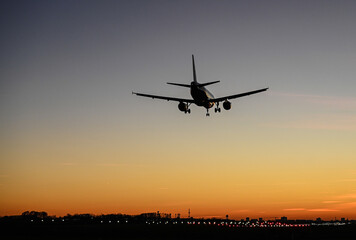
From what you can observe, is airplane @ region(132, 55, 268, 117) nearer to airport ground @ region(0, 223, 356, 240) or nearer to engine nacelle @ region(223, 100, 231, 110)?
engine nacelle @ region(223, 100, 231, 110)

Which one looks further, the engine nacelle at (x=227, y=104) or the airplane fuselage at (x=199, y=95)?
the engine nacelle at (x=227, y=104)

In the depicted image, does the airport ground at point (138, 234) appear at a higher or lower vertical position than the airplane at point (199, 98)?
lower

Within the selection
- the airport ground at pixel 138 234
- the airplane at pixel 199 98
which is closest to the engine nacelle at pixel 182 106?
the airplane at pixel 199 98

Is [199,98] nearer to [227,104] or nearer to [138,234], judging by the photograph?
[227,104]

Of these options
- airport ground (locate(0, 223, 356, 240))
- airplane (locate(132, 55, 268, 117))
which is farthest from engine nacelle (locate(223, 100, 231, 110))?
airport ground (locate(0, 223, 356, 240))

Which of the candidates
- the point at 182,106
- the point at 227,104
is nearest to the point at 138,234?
the point at 182,106

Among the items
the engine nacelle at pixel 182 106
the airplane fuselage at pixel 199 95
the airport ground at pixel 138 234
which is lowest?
the airport ground at pixel 138 234

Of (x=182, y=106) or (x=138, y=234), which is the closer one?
(x=138, y=234)

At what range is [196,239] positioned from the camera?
7056cm

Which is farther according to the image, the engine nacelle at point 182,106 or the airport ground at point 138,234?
the engine nacelle at point 182,106

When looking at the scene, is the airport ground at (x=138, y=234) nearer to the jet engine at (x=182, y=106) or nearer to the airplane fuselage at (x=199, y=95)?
the jet engine at (x=182, y=106)

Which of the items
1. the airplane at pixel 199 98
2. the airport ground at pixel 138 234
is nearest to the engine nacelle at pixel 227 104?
the airplane at pixel 199 98

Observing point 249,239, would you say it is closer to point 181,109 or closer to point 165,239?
point 165,239

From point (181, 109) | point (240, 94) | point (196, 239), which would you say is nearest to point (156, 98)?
point (181, 109)
